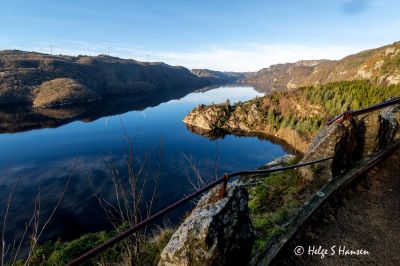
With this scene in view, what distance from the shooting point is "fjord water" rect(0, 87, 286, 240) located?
32844 mm

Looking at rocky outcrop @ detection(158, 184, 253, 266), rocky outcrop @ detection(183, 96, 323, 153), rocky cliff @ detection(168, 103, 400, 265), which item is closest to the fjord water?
rocky outcrop @ detection(183, 96, 323, 153)

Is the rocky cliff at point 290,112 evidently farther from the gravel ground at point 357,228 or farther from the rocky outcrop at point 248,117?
the gravel ground at point 357,228

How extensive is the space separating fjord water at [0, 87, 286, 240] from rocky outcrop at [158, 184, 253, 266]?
579 inches

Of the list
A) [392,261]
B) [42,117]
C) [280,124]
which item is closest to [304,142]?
[280,124]

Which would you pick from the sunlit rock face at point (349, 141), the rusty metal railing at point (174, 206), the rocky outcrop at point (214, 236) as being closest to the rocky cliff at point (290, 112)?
the sunlit rock face at point (349, 141)

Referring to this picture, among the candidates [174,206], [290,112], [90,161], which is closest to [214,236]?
[174,206]

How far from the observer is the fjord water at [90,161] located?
32844 millimetres

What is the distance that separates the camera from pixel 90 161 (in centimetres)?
5044

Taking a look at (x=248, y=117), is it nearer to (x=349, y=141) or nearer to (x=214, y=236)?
(x=349, y=141)

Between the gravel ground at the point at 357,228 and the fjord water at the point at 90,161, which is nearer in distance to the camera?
the gravel ground at the point at 357,228

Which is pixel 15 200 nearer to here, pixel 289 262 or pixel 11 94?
pixel 289 262

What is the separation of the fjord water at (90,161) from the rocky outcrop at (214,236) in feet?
48.3

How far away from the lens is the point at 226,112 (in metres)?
84.2

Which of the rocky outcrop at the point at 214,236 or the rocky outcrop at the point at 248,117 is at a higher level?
the rocky outcrop at the point at 214,236
